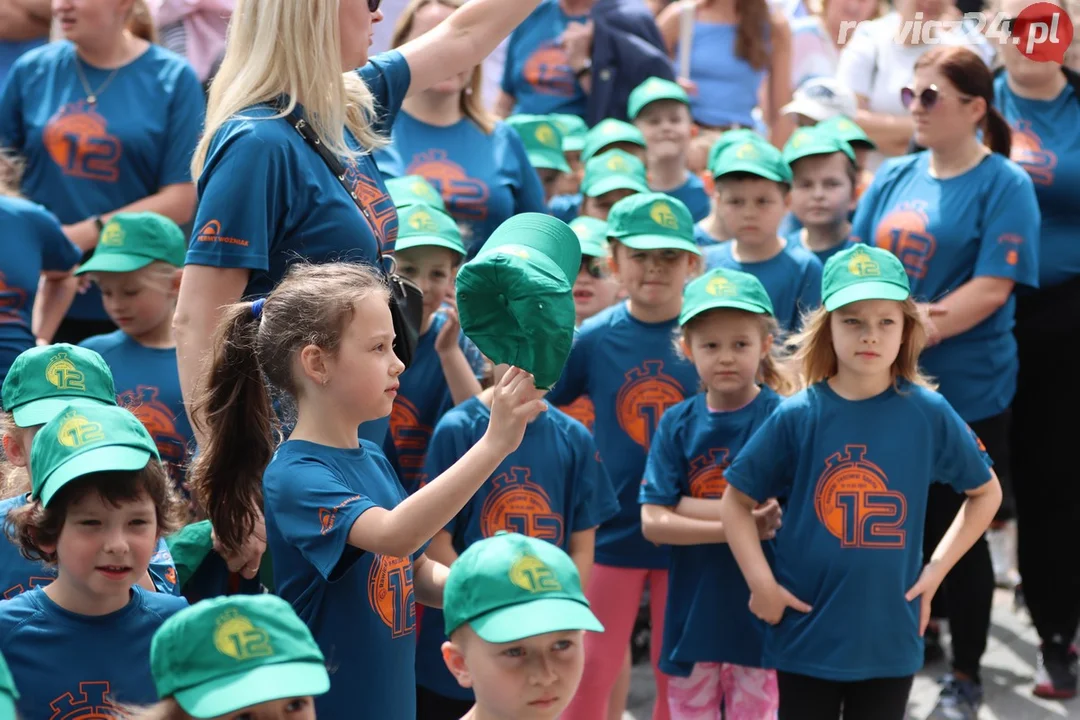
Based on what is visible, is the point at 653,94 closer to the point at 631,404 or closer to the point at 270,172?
the point at 631,404

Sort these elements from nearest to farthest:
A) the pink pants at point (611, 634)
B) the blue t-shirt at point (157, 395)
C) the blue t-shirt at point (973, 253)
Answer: the blue t-shirt at point (157, 395) → the pink pants at point (611, 634) → the blue t-shirt at point (973, 253)

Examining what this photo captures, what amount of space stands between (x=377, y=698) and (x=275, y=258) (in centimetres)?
101

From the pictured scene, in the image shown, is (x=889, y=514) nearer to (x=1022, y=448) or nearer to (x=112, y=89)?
(x=1022, y=448)

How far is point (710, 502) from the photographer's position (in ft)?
14.1

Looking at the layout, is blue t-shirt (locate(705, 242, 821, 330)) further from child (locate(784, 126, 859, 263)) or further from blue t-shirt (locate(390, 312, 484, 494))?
blue t-shirt (locate(390, 312, 484, 494))

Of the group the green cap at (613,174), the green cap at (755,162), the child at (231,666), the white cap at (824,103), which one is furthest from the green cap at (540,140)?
the child at (231,666)

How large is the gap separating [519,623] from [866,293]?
189 centimetres

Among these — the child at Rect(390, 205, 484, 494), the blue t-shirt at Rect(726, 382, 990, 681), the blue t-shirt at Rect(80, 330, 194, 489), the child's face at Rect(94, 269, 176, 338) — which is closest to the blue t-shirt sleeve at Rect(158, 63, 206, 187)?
the child's face at Rect(94, 269, 176, 338)

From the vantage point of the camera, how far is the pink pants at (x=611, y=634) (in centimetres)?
455

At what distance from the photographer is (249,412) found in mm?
3125

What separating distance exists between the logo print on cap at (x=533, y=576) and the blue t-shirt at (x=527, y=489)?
1.66 meters

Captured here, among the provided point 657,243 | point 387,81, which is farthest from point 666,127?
point 387,81

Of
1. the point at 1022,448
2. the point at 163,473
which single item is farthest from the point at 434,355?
the point at 1022,448

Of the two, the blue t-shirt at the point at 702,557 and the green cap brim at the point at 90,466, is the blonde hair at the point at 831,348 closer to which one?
the blue t-shirt at the point at 702,557
